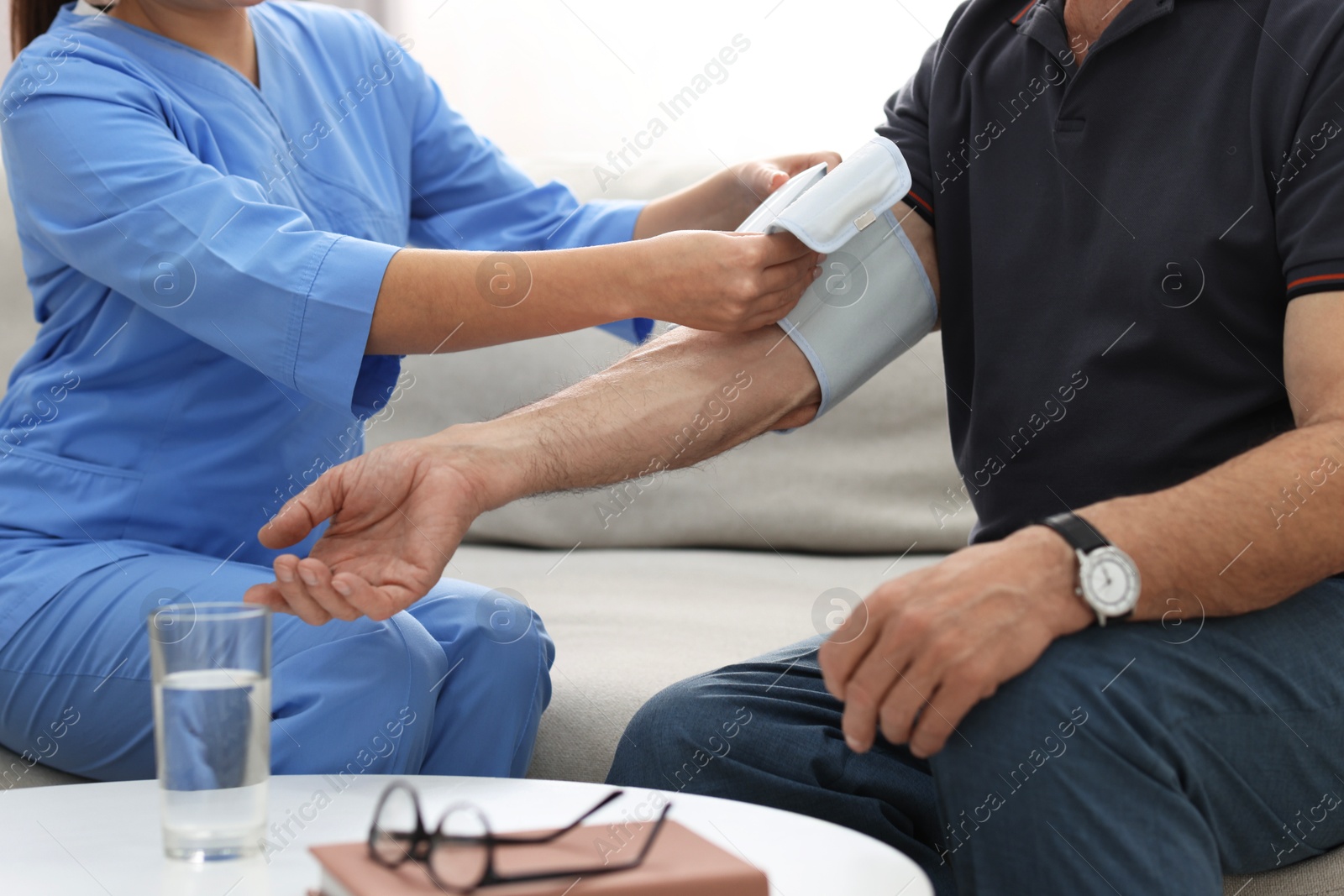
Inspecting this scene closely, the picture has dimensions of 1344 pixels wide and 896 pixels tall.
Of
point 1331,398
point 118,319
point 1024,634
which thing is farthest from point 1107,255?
point 118,319

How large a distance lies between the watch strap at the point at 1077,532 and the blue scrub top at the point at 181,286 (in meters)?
0.57

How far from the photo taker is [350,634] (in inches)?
39.0

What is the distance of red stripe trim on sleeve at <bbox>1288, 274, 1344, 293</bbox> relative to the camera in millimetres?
846

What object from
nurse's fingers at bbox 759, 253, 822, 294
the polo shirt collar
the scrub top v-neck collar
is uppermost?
the polo shirt collar

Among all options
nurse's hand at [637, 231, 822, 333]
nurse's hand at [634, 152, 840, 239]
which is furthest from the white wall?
nurse's hand at [637, 231, 822, 333]

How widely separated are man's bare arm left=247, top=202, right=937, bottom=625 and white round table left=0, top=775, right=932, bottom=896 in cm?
14

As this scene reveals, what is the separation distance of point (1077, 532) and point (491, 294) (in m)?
0.51

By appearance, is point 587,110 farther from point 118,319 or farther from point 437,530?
point 437,530

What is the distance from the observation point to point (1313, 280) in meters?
0.86

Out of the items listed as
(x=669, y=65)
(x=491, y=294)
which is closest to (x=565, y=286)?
(x=491, y=294)

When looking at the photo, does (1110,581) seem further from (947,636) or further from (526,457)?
(526,457)

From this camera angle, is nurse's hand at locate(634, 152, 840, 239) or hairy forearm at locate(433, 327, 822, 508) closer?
hairy forearm at locate(433, 327, 822, 508)

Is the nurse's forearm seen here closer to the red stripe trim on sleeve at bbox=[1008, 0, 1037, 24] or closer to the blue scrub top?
the blue scrub top

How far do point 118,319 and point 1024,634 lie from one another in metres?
0.85
